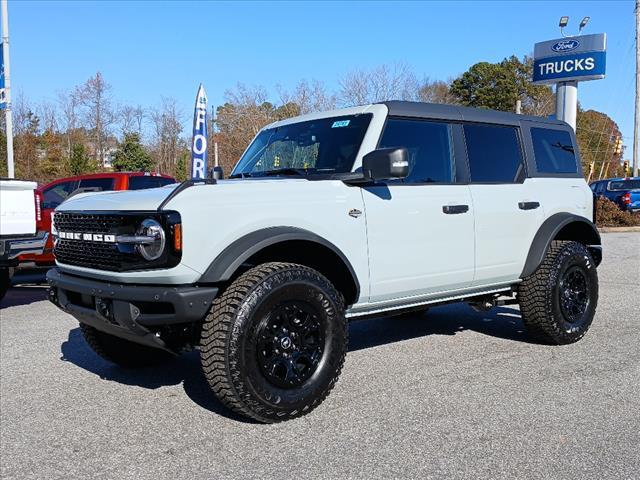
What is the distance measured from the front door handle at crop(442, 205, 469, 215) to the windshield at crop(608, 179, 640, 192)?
70.2ft

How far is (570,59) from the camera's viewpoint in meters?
21.1

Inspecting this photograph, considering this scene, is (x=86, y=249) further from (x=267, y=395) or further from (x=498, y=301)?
(x=498, y=301)

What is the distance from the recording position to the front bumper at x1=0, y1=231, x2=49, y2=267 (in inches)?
282

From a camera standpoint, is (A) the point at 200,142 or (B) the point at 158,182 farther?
(A) the point at 200,142

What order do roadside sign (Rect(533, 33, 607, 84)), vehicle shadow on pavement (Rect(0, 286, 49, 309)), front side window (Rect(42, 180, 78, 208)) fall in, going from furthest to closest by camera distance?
roadside sign (Rect(533, 33, 607, 84)), front side window (Rect(42, 180, 78, 208)), vehicle shadow on pavement (Rect(0, 286, 49, 309))

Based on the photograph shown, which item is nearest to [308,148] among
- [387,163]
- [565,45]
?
[387,163]

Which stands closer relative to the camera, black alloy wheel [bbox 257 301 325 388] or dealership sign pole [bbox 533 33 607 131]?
black alloy wheel [bbox 257 301 325 388]

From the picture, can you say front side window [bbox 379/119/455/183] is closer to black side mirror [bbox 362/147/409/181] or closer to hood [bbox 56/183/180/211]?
black side mirror [bbox 362/147/409/181]

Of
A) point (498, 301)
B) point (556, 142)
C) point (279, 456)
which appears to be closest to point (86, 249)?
point (279, 456)

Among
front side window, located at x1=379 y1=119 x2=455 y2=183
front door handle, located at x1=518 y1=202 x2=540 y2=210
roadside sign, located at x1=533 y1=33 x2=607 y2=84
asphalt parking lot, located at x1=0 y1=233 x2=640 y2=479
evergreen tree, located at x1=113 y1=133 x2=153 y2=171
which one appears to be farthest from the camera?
evergreen tree, located at x1=113 y1=133 x2=153 y2=171

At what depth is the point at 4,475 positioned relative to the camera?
3225mm

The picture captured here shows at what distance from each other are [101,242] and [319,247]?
53.8 inches

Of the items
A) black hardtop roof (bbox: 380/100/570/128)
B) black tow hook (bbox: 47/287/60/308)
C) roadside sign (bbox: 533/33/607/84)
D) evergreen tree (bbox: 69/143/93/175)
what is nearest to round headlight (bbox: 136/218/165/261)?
black tow hook (bbox: 47/287/60/308)

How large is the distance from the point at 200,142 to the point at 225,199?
1040cm
